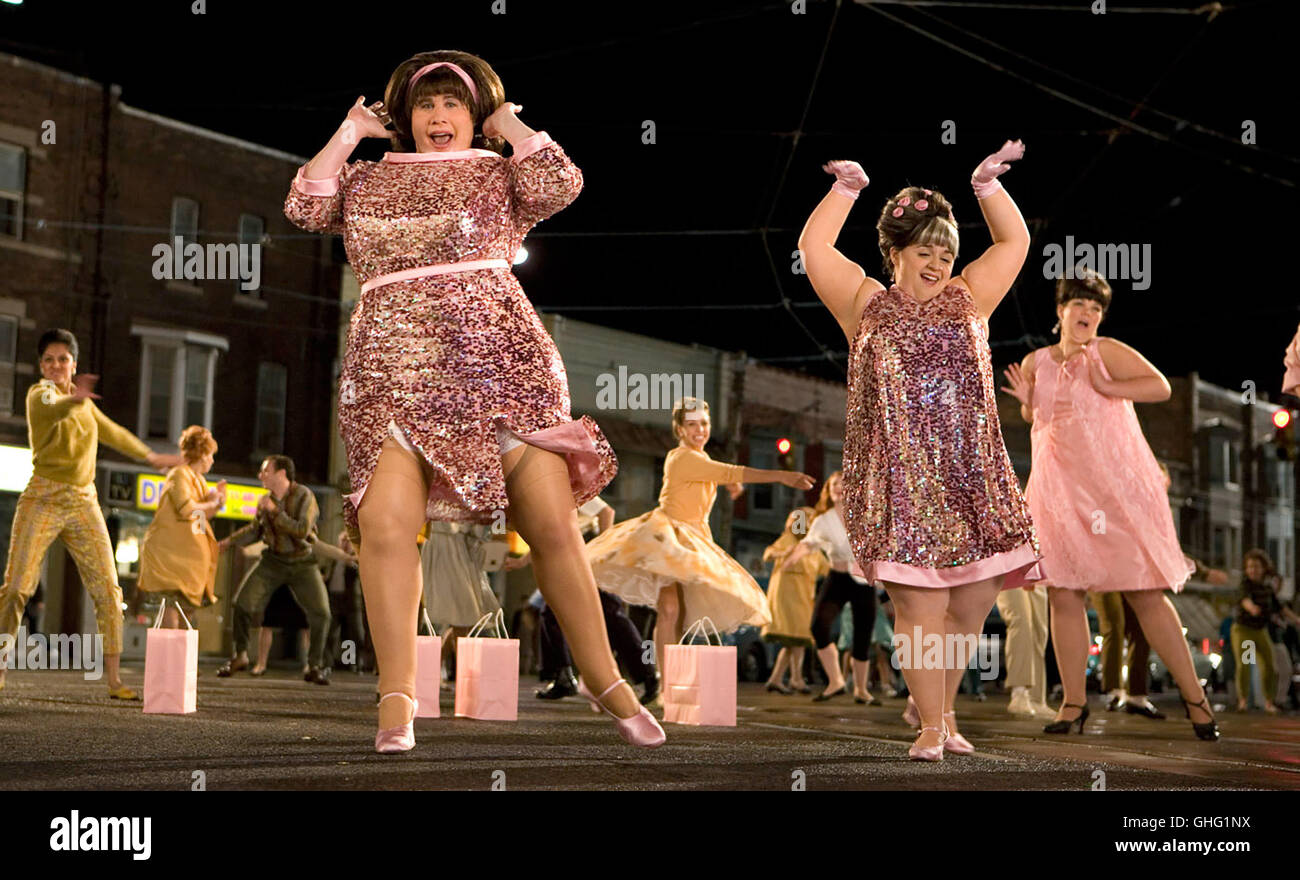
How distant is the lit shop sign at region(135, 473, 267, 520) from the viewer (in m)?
28.3

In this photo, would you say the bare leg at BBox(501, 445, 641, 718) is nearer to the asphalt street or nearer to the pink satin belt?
the asphalt street

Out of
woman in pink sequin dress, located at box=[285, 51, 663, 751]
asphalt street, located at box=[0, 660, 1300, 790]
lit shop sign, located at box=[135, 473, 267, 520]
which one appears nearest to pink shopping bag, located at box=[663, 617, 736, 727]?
asphalt street, located at box=[0, 660, 1300, 790]

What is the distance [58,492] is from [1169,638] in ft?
18.3

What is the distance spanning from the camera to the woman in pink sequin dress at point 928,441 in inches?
211

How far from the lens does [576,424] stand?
466cm

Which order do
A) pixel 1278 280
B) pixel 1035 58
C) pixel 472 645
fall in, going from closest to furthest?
pixel 472 645, pixel 1035 58, pixel 1278 280

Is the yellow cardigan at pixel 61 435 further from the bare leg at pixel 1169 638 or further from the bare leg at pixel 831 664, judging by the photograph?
the bare leg at pixel 831 664

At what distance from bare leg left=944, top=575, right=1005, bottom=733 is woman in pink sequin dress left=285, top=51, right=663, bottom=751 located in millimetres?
1319

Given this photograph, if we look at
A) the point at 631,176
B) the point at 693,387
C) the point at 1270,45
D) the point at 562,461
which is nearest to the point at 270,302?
the point at 693,387

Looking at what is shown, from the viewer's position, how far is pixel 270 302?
31.3 meters

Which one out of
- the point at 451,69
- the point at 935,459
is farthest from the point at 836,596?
the point at 451,69

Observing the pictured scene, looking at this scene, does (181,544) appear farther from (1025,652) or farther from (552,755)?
(552,755)
